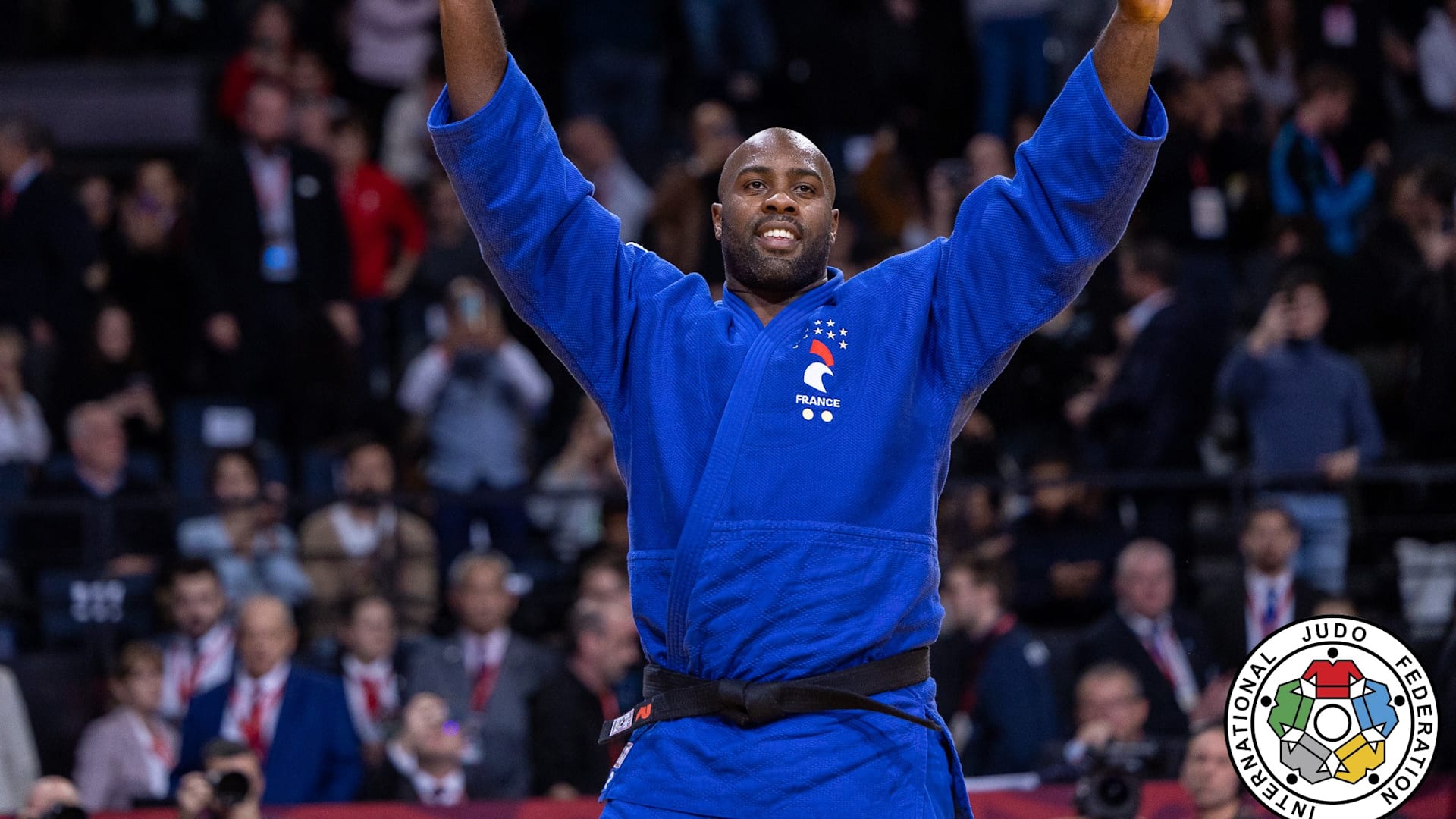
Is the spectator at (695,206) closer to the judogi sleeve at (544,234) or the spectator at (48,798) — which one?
the spectator at (48,798)

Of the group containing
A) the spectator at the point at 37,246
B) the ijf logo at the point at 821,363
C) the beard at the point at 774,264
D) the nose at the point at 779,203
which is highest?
the spectator at the point at 37,246

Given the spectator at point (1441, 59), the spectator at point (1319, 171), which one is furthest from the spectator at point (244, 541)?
the spectator at point (1441, 59)

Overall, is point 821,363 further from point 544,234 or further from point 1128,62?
point 1128,62

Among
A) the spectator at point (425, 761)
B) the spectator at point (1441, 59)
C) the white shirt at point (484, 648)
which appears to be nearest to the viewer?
the spectator at point (425, 761)

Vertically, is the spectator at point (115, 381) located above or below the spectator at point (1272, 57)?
below

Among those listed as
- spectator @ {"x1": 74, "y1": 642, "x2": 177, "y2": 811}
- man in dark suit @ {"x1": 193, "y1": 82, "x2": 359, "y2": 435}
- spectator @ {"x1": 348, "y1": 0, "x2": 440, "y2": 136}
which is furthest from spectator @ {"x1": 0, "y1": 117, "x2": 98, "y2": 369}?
spectator @ {"x1": 74, "y1": 642, "x2": 177, "y2": 811}

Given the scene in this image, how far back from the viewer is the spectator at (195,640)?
856cm

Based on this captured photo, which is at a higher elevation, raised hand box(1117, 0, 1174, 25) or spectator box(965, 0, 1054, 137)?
spectator box(965, 0, 1054, 137)

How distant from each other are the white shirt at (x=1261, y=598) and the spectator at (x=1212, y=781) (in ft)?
7.49

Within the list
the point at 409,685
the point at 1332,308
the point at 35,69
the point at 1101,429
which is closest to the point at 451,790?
the point at 409,685

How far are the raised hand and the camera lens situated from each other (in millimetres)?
4128

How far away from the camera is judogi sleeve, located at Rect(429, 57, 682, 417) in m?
3.70

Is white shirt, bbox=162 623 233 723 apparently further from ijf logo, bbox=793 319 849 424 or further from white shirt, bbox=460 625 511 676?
ijf logo, bbox=793 319 849 424

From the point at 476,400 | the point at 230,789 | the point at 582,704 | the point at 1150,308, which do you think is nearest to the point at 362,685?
the point at 582,704
